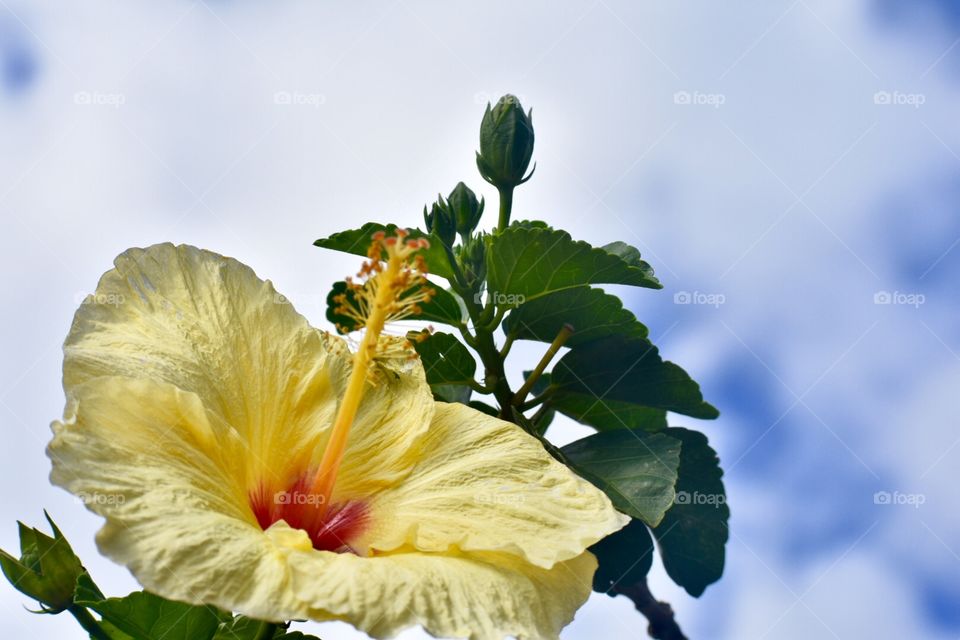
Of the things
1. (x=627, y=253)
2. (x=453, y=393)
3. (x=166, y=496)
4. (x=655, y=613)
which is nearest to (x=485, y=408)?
(x=453, y=393)

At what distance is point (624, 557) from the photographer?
1.91 m

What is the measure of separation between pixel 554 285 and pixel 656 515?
19.7 inches

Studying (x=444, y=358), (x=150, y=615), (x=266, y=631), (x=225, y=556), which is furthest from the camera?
(x=444, y=358)

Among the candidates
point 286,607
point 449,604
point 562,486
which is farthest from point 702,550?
point 286,607

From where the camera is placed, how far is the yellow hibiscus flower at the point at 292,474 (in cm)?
128

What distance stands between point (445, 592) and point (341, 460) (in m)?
0.41

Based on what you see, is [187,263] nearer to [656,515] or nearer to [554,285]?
[554,285]

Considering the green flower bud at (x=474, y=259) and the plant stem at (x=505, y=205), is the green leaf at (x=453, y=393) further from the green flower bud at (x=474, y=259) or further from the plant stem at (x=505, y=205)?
the plant stem at (x=505, y=205)

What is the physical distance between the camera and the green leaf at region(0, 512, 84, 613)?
161cm

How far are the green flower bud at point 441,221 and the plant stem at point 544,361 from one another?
0.31 meters

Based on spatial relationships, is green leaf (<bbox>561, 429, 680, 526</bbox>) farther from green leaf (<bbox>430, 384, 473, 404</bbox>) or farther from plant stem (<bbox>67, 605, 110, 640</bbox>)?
plant stem (<bbox>67, 605, 110, 640</bbox>)

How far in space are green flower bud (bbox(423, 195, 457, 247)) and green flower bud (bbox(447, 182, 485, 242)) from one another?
6 cm

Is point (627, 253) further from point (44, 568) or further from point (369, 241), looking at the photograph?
point (44, 568)

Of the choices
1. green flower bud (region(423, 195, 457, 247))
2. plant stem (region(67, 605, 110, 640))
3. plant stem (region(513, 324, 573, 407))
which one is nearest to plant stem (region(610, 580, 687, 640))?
plant stem (region(513, 324, 573, 407))
